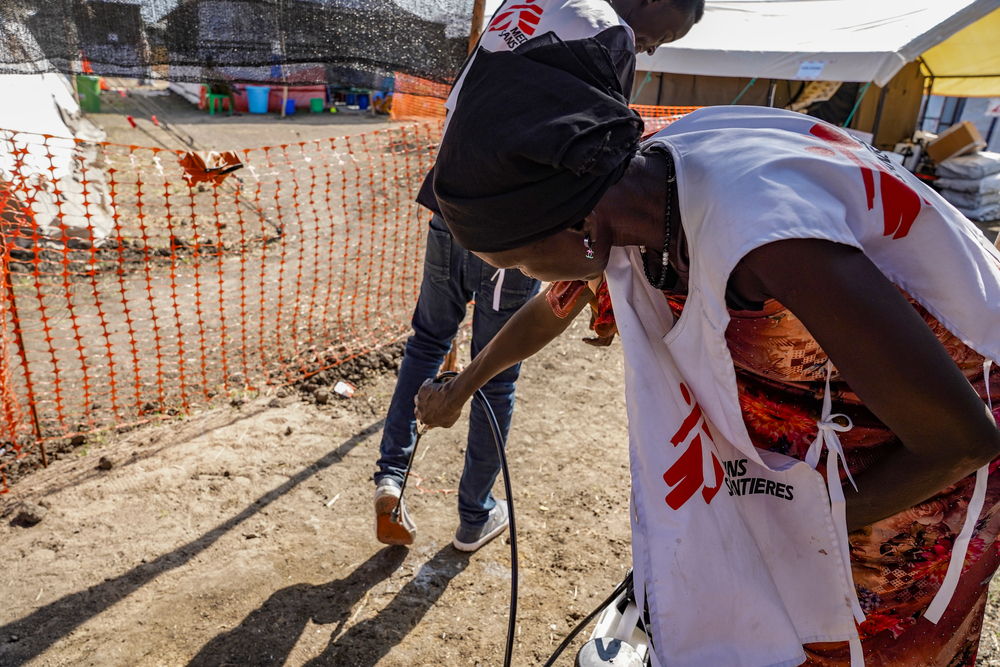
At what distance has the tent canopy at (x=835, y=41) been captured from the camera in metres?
9.45

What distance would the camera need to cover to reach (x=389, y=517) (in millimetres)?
2861

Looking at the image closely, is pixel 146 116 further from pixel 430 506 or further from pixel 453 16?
pixel 430 506

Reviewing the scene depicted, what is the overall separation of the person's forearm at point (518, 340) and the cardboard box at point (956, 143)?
12259 millimetres

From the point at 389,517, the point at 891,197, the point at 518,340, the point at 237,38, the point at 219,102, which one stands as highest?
the point at 237,38

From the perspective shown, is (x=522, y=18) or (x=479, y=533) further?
(x=479, y=533)

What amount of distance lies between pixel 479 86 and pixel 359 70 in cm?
288

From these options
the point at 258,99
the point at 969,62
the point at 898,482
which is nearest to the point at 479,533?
the point at 898,482

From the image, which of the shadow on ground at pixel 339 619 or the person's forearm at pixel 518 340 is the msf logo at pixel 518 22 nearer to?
the person's forearm at pixel 518 340

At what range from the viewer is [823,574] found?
1.27 metres

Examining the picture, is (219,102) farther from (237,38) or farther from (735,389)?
(735,389)

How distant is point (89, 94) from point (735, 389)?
17361 millimetres

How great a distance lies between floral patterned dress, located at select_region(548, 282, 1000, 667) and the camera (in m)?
1.21

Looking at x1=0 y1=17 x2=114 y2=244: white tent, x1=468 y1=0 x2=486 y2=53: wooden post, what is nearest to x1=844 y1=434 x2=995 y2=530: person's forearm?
x1=468 y1=0 x2=486 y2=53: wooden post

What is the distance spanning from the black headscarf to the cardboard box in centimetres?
1271
